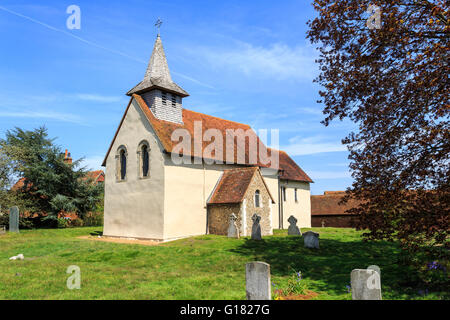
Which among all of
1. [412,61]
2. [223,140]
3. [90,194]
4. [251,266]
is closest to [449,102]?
[412,61]

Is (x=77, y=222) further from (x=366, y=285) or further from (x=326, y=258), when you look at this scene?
(x=366, y=285)

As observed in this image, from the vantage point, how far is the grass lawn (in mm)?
8922

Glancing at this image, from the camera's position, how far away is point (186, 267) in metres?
13.0

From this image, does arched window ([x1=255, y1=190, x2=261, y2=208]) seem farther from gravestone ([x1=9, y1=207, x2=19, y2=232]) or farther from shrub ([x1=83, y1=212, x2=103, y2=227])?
shrub ([x1=83, y1=212, x2=103, y2=227])

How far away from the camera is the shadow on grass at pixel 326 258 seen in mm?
10898

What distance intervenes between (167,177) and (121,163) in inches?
223

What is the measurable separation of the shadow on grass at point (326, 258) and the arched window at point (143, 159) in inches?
331

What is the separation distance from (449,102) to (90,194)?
33.2 metres

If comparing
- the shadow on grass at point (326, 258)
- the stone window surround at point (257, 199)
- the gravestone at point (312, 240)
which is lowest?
the shadow on grass at point (326, 258)

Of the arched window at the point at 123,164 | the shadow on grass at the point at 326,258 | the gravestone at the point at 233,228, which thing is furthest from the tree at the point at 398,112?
the arched window at the point at 123,164

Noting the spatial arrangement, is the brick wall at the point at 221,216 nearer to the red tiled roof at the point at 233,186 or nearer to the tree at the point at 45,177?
the red tiled roof at the point at 233,186

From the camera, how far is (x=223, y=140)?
26.4 m

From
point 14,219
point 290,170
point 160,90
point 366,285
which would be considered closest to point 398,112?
point 366,285
